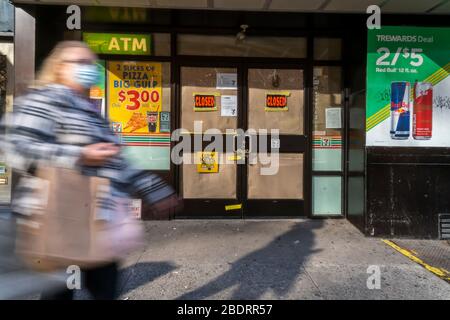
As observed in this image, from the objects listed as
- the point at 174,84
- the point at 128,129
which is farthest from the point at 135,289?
the point at 174,84

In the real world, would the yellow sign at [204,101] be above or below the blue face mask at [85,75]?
above

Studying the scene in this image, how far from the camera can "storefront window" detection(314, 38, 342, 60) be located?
19.9ft

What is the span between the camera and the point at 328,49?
609 centimetres

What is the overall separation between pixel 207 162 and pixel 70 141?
3.89 meters

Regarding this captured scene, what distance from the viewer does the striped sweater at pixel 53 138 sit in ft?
6.64

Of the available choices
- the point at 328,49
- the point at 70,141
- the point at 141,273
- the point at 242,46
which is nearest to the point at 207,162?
the point at 242,46

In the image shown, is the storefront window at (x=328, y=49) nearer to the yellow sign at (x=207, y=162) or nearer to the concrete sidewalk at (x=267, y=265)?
the yellow sign at (x=207, y=162)

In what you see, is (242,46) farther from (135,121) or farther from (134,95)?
(135,121)

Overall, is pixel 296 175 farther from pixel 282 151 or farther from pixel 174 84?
pixel 174 84

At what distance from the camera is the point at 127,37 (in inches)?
229

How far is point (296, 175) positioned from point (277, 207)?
584mm

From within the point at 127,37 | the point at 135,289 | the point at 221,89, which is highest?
the point at 127,37
